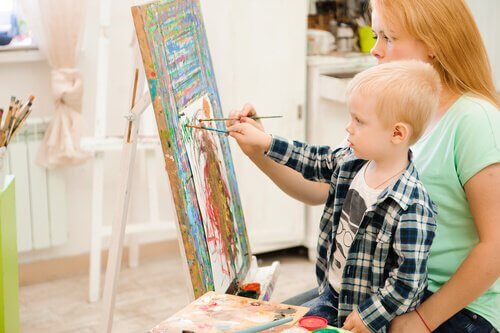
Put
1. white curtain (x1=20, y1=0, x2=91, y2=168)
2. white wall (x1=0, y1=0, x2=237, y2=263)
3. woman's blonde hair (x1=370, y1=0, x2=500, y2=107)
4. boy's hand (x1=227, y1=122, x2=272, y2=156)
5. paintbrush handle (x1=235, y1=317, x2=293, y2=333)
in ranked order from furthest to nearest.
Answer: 1. white wall (x1=0, y1=0, x2=237, y2=263)
2. white curtain (x1=20, y1=0, x2=91, y2=168)
3. boy's hand (x1=227, y1=122, x2=272, y2=156)
4. woman's blonde hair (x1=370, y1=0, x2=500, y2=107)
5. paintbrush handle (x1=235, y1=317, x2=293, y2=333)

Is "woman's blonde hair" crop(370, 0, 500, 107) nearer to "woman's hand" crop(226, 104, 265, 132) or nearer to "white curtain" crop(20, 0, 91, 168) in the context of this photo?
"woman's hand" crop(226, 104, 265, 132)

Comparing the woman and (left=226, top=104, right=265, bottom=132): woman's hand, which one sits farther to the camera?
(left=226, top=104, right=265, bottom=132): woman's hand

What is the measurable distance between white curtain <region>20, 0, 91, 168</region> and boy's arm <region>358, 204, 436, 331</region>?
1.95 m

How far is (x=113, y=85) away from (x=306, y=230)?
108 cm

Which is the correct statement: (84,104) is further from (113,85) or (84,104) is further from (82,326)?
(82,326)

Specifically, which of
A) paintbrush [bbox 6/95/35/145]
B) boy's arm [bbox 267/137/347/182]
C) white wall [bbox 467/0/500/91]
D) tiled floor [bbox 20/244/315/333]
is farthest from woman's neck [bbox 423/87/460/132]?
white wall [bbox 467/0/500/91]

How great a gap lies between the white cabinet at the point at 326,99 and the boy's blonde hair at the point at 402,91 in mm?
1885

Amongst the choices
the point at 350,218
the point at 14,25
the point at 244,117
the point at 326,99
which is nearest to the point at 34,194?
the point at 14,25

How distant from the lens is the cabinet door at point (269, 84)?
3250 millimetres

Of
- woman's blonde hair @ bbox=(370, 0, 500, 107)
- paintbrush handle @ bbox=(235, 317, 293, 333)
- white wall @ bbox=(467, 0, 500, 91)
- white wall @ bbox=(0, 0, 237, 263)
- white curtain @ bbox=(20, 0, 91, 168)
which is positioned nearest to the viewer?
paintbrush handle @ bbox=(235, 317, 293, 333)

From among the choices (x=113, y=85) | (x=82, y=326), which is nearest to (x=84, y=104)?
(x=113, y=85)

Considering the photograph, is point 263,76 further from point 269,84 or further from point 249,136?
point 249,136

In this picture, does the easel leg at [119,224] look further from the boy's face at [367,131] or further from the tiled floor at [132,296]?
the tiled floor at [132,296]

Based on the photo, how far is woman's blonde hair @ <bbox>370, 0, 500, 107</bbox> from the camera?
155 cm
